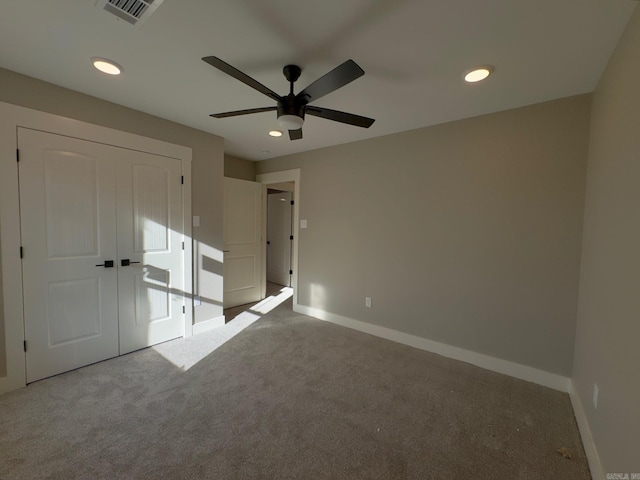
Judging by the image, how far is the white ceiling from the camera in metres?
1.35

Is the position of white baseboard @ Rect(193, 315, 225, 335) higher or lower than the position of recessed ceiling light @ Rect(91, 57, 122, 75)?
lower

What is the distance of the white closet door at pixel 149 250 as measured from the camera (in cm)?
259

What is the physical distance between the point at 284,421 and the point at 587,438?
1924 mm

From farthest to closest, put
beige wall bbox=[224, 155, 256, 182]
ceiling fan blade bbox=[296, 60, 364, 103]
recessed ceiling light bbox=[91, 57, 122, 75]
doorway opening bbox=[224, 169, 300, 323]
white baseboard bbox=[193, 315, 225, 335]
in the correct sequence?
doorway opening bbox=[224, 169, 300, 323]
beige wall bbox=[224, 155, 256, 182]
white baseboard bbox=[193, 315, 225, 335]
recessed ceiling light bbox=[91, 57, 122, 75]
ceiling fan blade bbox=[296, 60, 364, 103]

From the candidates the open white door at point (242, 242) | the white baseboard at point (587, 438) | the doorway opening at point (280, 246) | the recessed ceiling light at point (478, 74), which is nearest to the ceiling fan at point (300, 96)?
the recessed ceiling light at point (478, 74)

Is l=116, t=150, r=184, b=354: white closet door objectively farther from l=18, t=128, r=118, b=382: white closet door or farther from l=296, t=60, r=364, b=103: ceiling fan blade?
l=296, t=60, r=364, b=103: ceiling fan blade

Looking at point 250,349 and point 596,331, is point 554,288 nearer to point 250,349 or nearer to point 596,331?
point 596,331

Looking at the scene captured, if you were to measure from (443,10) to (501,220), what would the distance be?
184cm

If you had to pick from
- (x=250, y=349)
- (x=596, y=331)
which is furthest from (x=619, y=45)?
(x=250, y=349)

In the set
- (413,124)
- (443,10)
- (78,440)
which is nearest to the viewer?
(443,10)

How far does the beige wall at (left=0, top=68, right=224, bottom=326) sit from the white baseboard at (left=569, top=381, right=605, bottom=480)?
3516 mm

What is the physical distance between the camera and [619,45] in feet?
4.91

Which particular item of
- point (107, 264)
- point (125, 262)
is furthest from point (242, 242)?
point (107, 264)

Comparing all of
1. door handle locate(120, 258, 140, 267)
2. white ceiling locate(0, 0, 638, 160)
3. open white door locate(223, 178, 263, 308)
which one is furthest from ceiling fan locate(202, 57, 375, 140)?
open white door locate(223, 178, 263, 308)
